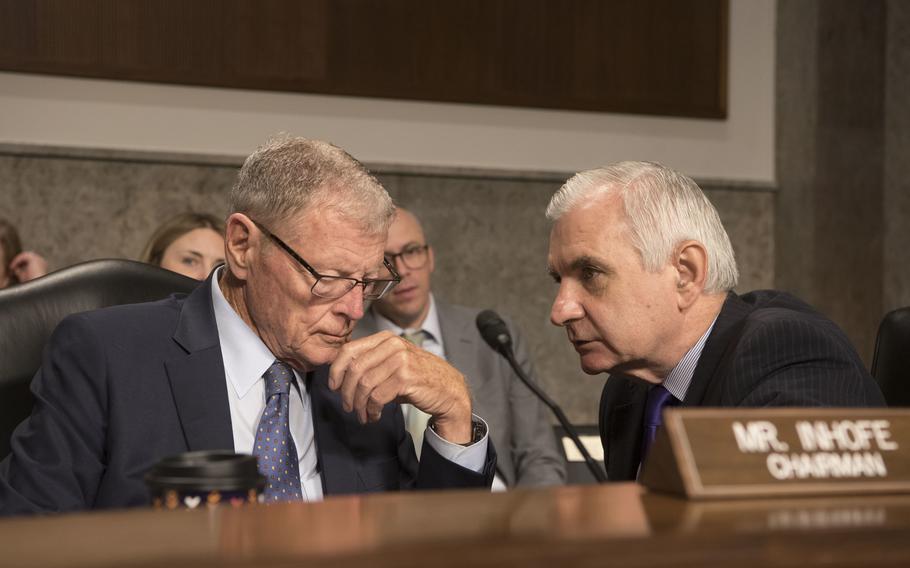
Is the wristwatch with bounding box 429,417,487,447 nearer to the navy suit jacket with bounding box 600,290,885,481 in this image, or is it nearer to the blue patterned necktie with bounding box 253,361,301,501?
the blue patterned necktie with bounding box 253,361,301,501

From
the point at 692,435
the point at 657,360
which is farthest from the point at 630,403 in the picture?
the point at 692,435

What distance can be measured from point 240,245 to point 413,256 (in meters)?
2.09

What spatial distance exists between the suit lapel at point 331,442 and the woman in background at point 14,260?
7.62 ft

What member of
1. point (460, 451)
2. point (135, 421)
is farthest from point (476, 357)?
point (135, 421)

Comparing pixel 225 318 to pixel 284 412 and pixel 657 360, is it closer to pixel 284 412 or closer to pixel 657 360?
pixel 284 412

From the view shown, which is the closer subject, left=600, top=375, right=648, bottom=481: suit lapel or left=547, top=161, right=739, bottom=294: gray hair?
left=547, top=161, right=739, bottom=294: gray hair

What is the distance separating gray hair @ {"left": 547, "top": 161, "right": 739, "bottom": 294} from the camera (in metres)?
1.86

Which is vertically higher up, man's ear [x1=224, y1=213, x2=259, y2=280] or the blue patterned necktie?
man's ear [x1=224, y1=213, x2=259, y2=280]

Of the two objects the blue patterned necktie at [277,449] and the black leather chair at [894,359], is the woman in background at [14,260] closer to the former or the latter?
the blue patterned necktie at [277,449]

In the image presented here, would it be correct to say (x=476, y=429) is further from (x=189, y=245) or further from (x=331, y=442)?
(x=189, y=245)

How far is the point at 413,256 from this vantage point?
4.03m

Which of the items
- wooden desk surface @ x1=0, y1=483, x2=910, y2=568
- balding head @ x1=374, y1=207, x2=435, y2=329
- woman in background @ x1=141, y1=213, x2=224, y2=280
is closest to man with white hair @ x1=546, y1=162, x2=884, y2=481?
wooden desk surface @ x1=0, y1=483, x2=910, y2=568

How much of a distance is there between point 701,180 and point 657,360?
3.13 metres

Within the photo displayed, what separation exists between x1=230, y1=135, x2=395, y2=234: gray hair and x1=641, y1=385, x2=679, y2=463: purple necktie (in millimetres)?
578
